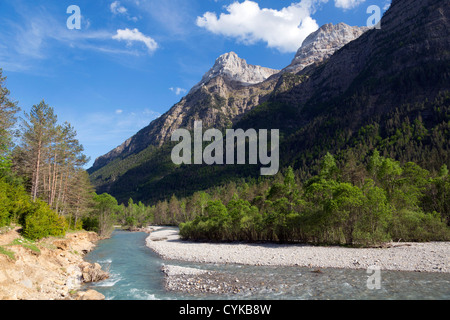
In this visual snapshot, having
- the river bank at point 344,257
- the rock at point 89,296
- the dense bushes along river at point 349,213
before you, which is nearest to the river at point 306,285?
the rock at point 89,296

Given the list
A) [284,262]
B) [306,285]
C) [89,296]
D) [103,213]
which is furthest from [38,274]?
[103,213]

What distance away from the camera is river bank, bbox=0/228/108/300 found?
16.5m

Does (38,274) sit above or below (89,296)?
above

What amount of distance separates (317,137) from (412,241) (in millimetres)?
160272

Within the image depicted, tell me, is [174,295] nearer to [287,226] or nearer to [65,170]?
[287,226]

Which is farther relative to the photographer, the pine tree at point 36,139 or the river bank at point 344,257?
the pine tree at point 36,139

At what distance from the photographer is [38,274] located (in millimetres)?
20422

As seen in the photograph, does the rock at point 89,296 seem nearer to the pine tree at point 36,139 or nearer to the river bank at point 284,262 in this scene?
the river bank at point 284,262

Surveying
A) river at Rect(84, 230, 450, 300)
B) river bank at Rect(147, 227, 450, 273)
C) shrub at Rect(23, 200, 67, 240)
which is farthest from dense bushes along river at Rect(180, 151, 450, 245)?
shrub at Rect(23, 200, 67, 240)

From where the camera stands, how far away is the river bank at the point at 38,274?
54.1ft

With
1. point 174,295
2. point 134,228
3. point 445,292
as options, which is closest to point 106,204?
point 134,228

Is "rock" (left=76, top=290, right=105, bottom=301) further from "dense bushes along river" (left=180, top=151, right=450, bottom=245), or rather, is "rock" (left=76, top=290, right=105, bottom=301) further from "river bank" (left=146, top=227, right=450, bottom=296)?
"dense bushes along river" (left=180, top=151, right=450, bottom=245)

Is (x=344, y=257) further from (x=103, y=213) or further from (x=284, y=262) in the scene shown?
(x=103, y=213)

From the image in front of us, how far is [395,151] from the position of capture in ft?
376
